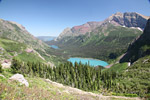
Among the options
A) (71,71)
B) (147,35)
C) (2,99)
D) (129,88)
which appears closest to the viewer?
(2,99)

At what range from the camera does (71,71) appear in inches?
3912

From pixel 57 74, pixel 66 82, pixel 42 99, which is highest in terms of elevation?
pixel 42 99

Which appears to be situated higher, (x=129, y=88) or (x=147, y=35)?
(x=147, y=35)

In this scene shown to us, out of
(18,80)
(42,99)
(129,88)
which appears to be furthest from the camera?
(129,88)

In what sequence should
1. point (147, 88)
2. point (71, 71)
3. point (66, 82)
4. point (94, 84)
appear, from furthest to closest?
point (71, 71)
point (66, 82)
point (94, 84)
point (147, 88)

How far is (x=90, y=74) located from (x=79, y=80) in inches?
479

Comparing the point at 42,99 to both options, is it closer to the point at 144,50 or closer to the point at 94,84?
the point at 94,84

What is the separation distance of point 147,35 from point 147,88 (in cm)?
17024

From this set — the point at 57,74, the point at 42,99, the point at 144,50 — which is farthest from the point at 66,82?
the point at 144,50

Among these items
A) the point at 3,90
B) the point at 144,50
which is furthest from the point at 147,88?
the point at 144,50

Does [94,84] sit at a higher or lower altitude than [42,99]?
lower

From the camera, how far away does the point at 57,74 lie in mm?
94875

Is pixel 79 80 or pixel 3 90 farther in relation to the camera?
pixel 79 80

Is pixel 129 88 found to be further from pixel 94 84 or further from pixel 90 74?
pixel 90 74
